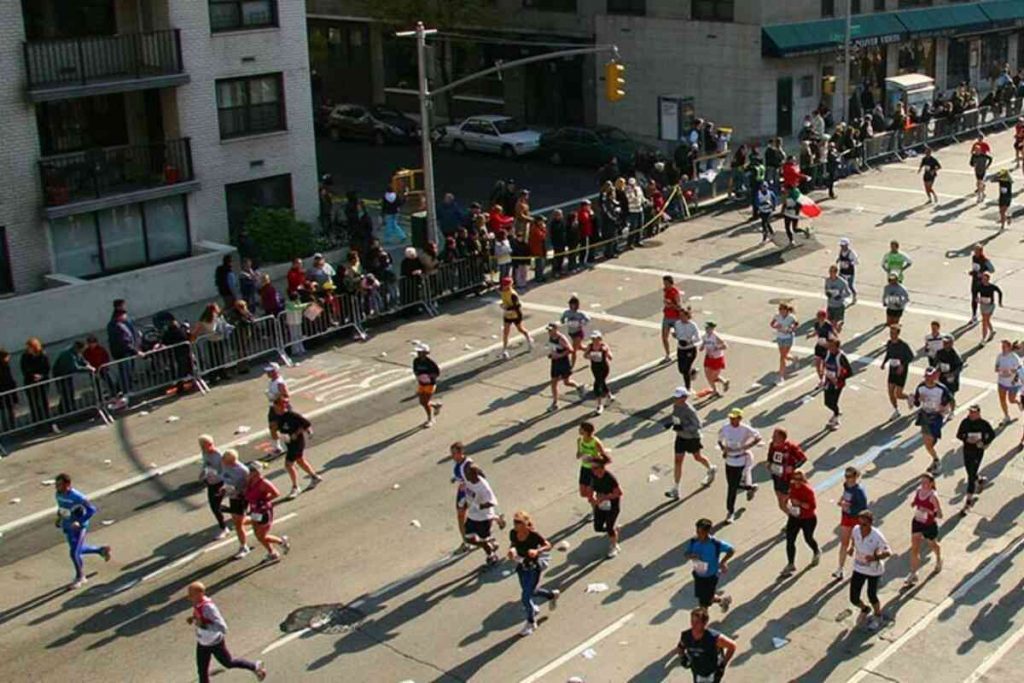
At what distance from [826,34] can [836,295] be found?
2418 centimetres

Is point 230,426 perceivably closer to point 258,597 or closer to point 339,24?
point 258,597

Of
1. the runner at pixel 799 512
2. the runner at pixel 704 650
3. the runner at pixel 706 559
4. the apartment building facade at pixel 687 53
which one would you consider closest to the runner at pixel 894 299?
the runner at pixel 799 512

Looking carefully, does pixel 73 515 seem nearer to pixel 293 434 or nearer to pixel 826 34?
pixel 293 434

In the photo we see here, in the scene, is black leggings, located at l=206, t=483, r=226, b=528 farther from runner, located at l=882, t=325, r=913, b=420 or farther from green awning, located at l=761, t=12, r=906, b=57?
green awning, located at l=761, t=12, r=906, b=57

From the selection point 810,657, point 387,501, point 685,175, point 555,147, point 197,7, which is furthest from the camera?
point 555,147

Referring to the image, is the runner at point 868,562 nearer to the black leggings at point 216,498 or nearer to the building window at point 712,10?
the black leggings at point 216,498

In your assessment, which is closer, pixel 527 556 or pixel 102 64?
pixel 527 556

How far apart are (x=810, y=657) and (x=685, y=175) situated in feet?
82.4

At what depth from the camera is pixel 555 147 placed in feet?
152

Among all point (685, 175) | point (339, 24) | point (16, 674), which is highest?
point (339, 24)

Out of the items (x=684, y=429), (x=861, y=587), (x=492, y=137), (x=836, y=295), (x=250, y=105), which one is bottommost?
(x=861, y=587)

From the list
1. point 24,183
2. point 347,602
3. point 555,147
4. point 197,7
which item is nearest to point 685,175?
point 555,147

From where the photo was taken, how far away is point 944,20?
54.3 meters

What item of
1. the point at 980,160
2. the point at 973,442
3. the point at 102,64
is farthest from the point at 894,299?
the point at 102,64
